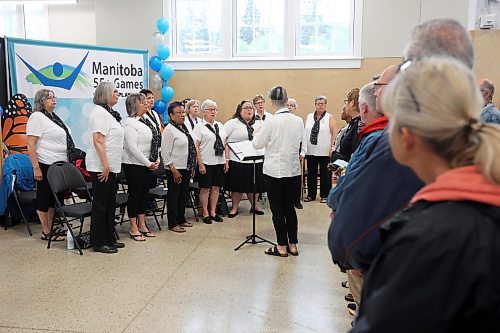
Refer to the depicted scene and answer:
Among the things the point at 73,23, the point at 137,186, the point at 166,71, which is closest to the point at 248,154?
the point at 137,186

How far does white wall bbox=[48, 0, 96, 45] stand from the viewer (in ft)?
26.7

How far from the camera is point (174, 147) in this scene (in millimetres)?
4730

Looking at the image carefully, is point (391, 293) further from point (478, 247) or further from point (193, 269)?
point (193, 269)

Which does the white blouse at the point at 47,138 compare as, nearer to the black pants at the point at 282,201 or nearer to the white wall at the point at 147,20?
the black pants at the point at 282,201

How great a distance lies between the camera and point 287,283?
3434mm

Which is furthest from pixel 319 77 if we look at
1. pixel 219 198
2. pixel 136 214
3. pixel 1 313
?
pixel 1 313

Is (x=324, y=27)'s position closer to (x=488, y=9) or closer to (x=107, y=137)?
(x=488, y=9)

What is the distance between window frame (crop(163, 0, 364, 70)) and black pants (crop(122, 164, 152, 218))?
3.79m

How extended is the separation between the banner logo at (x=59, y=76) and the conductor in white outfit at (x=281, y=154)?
3.38m

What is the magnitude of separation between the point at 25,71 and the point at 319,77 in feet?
14.7

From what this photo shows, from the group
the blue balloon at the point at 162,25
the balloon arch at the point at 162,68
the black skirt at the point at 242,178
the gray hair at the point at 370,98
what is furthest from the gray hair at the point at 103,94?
the blue balloon at the point at 162,25

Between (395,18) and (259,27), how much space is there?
2272 millimetres

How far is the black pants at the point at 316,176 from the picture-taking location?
6.34 metres

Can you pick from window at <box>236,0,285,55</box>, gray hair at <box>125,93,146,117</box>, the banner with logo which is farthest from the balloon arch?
gray hair at <box>125,93,146,117</box>
